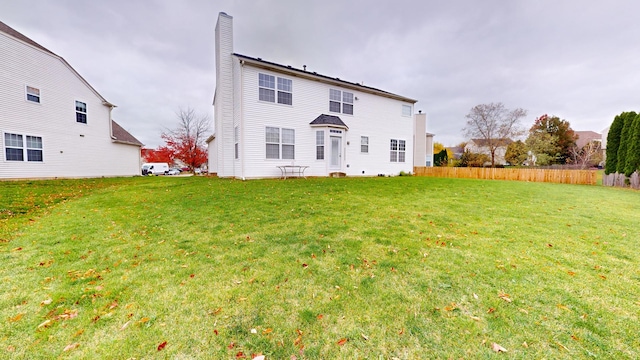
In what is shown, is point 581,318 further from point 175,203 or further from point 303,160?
point 303,160

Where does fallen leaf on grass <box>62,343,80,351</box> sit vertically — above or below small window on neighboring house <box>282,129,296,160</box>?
below

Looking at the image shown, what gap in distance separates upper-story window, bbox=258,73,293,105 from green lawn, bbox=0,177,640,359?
999 centimetres

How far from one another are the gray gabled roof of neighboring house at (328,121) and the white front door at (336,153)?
2.99 ft

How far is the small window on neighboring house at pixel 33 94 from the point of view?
1323 cm

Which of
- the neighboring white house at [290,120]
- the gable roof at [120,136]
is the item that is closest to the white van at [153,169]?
the gable roof at [120,136]

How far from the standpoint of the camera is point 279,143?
13.9m

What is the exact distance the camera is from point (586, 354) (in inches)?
68.5

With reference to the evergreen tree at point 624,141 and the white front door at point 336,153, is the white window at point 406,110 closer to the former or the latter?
the white front door at point 336,153

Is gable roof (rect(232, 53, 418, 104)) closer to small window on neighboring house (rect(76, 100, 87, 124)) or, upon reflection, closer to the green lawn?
the green lawn

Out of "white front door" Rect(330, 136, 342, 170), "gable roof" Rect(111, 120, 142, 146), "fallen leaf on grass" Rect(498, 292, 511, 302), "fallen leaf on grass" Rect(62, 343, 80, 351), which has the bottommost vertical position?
"fallen leaf on grass" Rect(498, 292, 511, 302)

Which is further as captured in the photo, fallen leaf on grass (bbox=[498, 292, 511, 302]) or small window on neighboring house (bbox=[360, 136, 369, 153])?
small window on neighboring house (bbox=[360, 136, 369, 153])

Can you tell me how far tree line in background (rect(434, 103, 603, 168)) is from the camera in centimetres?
2871

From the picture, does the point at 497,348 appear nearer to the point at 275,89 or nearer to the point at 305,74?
the point at 275,89

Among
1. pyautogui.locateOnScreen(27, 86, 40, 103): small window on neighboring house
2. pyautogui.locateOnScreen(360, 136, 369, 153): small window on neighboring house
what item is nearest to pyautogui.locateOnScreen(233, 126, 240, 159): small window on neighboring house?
pyautogui.locateOnScreen(360, 136, 369, 153): small window on neighboring house
